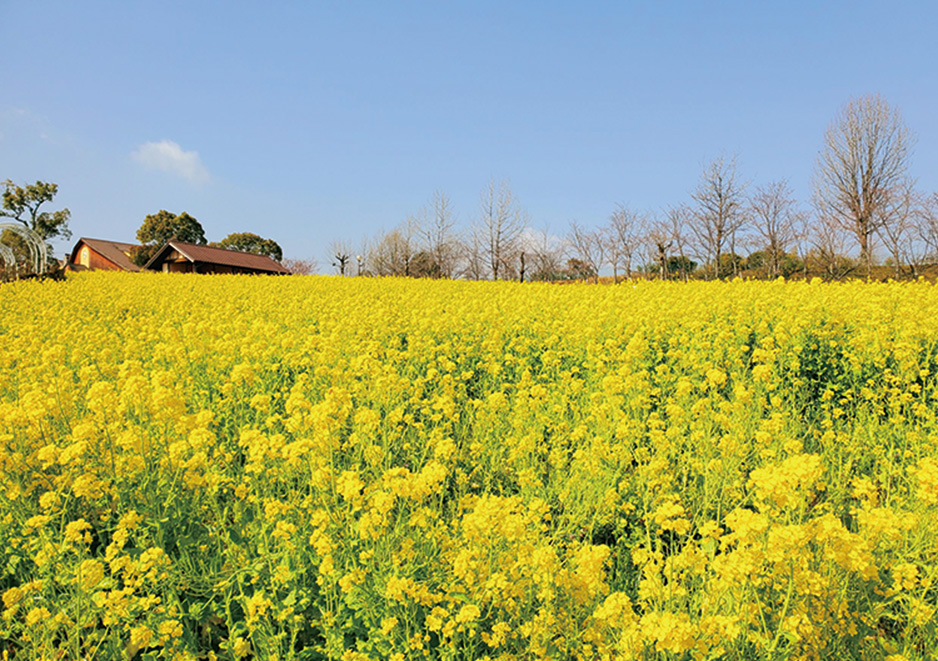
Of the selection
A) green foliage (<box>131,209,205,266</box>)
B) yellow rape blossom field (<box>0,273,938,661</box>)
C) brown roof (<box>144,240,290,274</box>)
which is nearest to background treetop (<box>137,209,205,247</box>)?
green foliage (<box>131,209,205,266</box>)

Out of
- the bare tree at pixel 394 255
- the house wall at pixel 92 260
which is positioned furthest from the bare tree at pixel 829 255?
the house wall at pixel 92 260

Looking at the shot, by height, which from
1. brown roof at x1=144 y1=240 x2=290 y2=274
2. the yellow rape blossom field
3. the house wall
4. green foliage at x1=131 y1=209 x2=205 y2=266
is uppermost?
green foliage at x1=131 y1=209 x2=205 y2=266

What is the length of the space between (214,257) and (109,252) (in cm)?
2204

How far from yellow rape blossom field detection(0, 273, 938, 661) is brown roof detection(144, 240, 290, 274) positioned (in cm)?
4142

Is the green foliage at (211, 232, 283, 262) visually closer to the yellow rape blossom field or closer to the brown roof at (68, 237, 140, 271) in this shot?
the brown roof at (68, 237, 140, 271)

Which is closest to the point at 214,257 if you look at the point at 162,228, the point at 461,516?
the point at 162,228

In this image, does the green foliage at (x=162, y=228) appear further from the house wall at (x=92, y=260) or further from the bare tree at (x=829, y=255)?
the bare tree at (x=829, y=255)

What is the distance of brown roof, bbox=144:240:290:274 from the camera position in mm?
42219

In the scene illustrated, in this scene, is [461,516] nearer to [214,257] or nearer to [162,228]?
[214,257]

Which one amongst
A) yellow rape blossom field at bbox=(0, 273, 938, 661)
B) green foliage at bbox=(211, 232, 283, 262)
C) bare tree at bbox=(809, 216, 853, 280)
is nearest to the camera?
yellow rape blossom field at bbox=(0, 273, 938, 661)

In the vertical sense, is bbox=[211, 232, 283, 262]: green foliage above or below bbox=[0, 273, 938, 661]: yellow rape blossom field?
above

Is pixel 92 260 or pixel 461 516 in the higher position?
pixel 92 260

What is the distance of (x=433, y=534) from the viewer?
2.29 metres

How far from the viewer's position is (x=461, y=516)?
2949 mm
